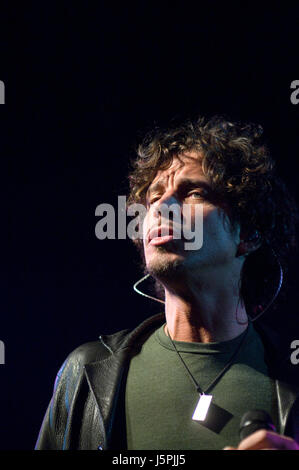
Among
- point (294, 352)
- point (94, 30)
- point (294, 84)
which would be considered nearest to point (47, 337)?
point (294, 352)

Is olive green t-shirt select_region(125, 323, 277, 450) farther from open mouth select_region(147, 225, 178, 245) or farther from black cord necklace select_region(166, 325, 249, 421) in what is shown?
open mouth select_region(147, 225, 178, 245)

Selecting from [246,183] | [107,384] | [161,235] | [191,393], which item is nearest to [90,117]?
[246,183]

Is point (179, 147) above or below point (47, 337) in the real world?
above

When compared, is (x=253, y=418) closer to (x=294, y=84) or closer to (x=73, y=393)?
(x=73, y=393)

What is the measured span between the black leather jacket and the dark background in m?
0.84

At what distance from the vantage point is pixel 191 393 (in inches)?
62.6

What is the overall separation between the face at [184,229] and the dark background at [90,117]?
87cm

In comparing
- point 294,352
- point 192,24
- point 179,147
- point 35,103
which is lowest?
point 294,352

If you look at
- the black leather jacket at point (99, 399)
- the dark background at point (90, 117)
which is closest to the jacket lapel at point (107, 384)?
the black leather jacket at point (99, 399)

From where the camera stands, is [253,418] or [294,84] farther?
[294,84]

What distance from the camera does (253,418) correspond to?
1.19m

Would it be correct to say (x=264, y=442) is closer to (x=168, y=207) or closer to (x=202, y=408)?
(x=202, y=408)

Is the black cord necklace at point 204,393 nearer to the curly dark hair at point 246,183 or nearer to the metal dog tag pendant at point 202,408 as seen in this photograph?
the metal dog tag pendant at point 202,408
